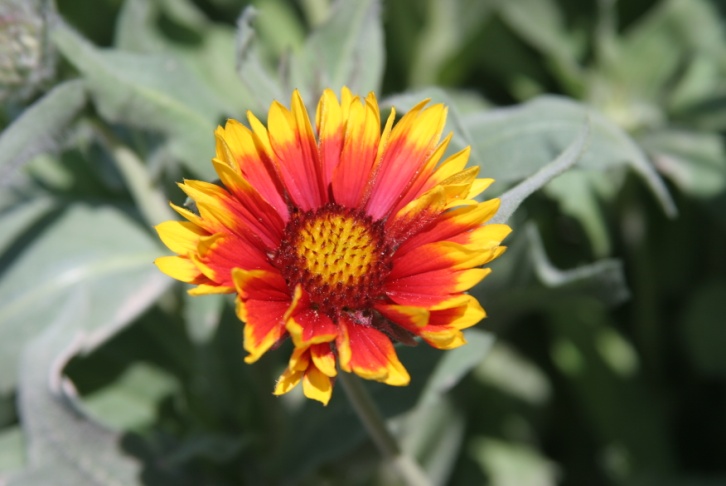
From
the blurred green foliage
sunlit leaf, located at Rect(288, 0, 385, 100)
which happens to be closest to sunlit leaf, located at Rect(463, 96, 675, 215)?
the blurred green foliage

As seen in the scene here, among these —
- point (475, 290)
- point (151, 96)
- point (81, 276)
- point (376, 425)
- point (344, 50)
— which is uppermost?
point (151, 96)

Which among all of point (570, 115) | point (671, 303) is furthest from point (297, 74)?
point (671, 303)


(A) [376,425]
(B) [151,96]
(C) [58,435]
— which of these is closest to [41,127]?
(B) [151,96]

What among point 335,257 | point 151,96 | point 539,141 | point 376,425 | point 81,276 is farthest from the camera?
point 81,276

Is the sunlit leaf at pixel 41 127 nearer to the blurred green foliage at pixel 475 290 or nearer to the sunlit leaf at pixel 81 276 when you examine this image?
the blurred green foliage at pixel 475 290

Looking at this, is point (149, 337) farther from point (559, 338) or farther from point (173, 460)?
point (559, 338)

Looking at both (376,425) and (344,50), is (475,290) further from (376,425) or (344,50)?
(344,50)

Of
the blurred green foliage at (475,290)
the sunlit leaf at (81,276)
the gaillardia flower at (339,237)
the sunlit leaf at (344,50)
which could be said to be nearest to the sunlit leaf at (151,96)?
the blurred green foliage at (475,290)
